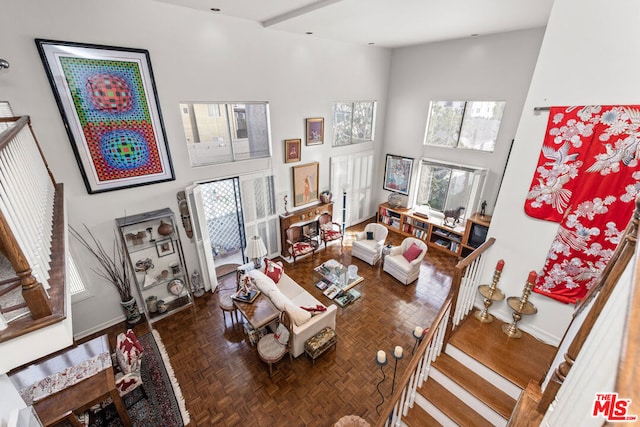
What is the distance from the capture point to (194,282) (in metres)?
5.09

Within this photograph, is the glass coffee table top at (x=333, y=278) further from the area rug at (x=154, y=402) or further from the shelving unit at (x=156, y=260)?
the area rug at (x=154, y=402)

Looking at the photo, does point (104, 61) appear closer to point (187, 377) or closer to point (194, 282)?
point (194, 282)

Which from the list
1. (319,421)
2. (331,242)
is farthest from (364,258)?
(319,421)

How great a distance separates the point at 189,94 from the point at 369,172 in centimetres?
484

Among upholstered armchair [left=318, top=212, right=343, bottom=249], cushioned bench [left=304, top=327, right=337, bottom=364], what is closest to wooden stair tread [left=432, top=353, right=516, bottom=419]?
cushioned bench [left=304, top=327, right=337, bottom=364]

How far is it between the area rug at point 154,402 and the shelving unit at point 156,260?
0.96m

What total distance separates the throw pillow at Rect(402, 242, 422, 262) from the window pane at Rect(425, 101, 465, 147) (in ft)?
8.42

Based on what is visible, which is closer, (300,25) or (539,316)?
(539,316)

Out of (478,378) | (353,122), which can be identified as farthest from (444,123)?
(478,378)

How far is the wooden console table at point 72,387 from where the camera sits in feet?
8.77

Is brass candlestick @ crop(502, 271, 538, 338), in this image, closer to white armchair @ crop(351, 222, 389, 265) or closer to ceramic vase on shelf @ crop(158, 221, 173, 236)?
white armchair @ crop(351, 222, 389, 265)

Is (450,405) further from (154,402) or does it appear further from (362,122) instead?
(362,122)

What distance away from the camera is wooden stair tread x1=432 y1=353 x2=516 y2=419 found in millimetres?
2609

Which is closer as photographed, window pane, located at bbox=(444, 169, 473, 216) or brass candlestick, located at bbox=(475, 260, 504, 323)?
brass candlestick, located at bbox=(475, 260, 504, 323)
